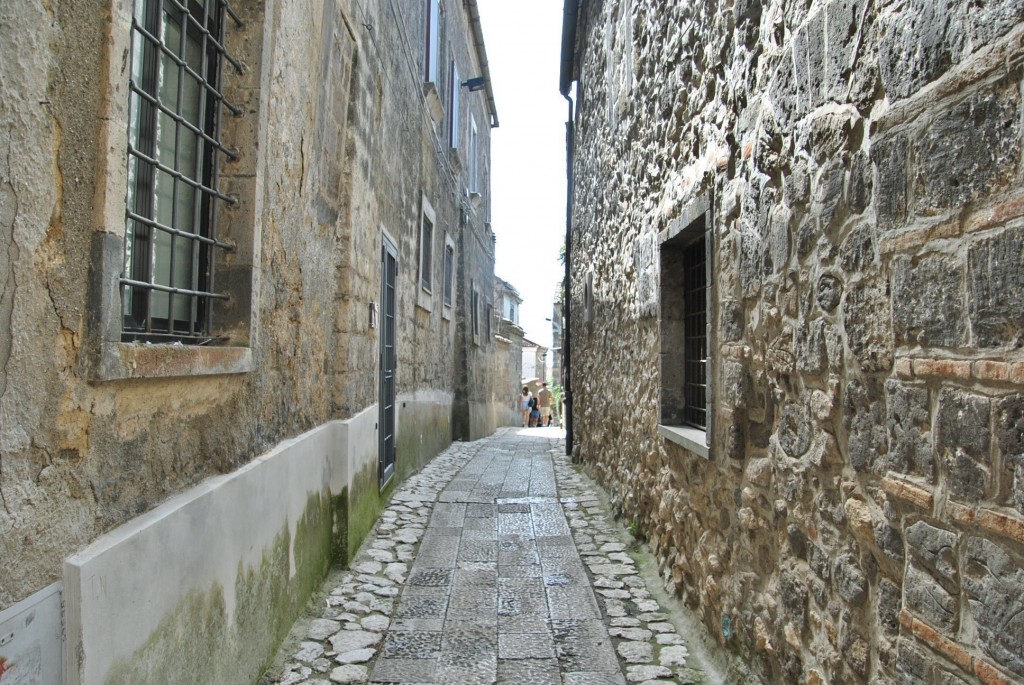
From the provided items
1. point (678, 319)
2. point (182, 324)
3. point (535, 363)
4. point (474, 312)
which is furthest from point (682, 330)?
point (535, 363)

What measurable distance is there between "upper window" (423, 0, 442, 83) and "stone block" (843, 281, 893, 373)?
7458mm

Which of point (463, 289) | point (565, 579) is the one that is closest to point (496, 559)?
point (565, 579)

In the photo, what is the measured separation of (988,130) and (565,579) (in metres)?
3.42

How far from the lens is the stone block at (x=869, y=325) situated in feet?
6.15

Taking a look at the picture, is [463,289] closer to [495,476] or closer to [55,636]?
[495,476]

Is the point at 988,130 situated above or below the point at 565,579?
above

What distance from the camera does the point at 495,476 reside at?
759cm

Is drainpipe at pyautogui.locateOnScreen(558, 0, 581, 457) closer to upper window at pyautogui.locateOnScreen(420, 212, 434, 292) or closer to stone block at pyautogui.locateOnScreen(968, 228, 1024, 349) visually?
upper window at pyautogui.locateOnScreen(420, 212, 434, 292)

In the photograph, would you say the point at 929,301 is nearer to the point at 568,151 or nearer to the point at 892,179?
the point at 892,179

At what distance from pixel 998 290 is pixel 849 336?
61cm

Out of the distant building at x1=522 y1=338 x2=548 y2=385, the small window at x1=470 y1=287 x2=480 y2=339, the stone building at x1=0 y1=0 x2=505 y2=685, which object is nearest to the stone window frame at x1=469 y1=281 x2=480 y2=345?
the small window at x1=470 y1=287 x2=480 y2=339

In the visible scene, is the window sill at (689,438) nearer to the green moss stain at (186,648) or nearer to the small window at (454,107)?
the green moss stain at (186,648)

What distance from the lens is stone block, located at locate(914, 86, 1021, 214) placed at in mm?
1408

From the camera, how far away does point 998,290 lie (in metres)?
1.44
